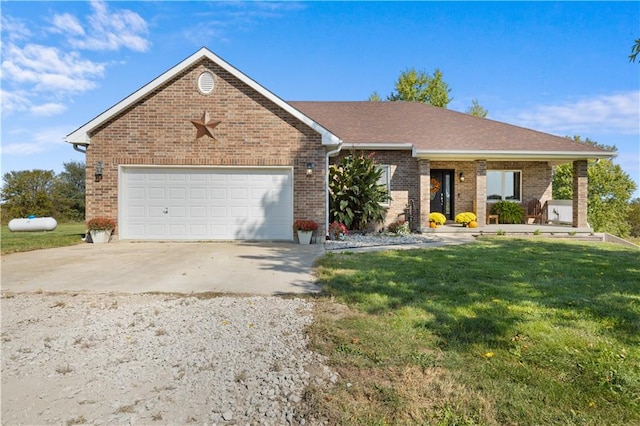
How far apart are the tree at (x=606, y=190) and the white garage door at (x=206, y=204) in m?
23.8

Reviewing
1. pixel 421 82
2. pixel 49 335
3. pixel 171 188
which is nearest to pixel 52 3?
pixel 171 188

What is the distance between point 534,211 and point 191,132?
1362cm

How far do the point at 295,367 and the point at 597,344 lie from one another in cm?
259

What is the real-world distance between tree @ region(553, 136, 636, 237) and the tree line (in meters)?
36.5

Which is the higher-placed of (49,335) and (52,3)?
(52,3)

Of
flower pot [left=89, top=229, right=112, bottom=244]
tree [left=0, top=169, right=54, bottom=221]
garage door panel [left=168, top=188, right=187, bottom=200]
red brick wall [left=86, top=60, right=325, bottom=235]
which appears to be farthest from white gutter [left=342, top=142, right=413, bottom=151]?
tree [left=0, top=169, right=54, bottom=221]

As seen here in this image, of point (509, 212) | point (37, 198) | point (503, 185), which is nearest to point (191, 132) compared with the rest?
point (509, 212)

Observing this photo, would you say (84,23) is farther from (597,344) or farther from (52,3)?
(597,344)

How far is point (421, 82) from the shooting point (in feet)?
95.0

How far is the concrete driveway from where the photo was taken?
209 inches

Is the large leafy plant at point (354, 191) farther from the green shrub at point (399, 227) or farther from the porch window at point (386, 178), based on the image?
the porch window at point (386, 178)

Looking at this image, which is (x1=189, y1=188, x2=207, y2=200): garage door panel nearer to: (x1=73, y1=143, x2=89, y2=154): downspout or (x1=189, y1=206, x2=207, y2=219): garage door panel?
(x1=189, y1=206, x2=207, y2=219): garage door panel

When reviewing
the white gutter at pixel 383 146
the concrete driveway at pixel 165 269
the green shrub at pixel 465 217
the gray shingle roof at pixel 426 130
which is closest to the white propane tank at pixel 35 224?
the concrete driveway at pixel 165 269

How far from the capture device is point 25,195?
1028 inches
